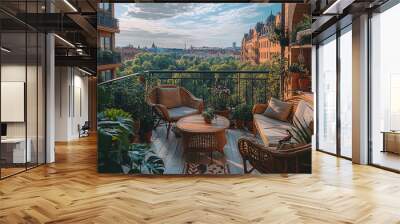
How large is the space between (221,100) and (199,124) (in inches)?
20.8

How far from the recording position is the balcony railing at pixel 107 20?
6.30 meters

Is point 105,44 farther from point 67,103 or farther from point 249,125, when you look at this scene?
point 67,103

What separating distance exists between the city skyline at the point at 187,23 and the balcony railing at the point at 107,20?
3.8 inches

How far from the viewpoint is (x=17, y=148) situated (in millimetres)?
6816

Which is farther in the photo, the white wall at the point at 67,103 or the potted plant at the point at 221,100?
the white wall at the point at 67,103

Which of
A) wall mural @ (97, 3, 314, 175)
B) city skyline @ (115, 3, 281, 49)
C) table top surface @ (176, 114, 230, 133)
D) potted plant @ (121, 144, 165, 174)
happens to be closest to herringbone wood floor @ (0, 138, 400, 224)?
potted plant @ (121, 144, 165, 174)

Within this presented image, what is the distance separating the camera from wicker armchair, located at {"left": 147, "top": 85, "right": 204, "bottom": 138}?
20.6 feet

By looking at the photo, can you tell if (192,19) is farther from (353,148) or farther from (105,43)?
(353,148)

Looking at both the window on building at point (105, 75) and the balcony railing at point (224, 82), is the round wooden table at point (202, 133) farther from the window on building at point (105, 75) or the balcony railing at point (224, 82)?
the window on building at point (105, 75)

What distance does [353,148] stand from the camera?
319 inches

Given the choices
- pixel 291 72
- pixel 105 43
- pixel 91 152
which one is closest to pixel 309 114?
pixel 291 72

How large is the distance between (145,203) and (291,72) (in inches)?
126

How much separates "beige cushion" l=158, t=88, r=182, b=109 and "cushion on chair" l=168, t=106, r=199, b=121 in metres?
0.07

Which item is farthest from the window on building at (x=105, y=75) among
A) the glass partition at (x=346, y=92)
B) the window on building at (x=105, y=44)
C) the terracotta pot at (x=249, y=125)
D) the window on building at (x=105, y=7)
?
the glass partition at (x=346, y=92)
